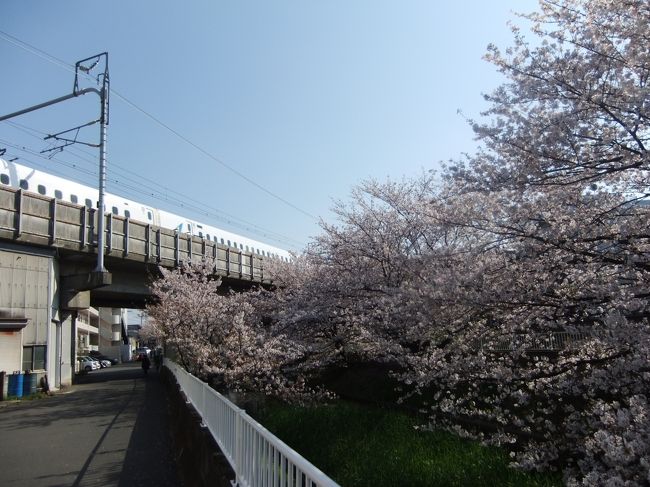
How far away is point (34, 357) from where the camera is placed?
856 inches

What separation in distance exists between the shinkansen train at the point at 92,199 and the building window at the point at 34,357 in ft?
22.4

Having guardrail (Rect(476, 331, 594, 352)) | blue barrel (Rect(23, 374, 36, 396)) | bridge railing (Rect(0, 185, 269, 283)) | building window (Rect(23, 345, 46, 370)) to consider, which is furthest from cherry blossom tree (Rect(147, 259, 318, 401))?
building window (Rect(23, 345, 46, 370))

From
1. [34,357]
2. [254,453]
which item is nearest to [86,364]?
[34,357]

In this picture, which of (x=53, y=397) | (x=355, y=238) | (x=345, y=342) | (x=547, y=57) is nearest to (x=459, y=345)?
(x=547, y=57)

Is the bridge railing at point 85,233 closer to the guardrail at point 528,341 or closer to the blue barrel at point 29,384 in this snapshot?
the blue barrel at point 29,384

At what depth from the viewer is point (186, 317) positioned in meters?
15.3

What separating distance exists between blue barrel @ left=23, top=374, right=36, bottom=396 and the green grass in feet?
46.3

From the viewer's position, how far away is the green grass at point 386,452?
606 cm

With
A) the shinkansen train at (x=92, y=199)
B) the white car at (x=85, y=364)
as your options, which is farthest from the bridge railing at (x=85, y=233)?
the white car at (x=85, y=364)

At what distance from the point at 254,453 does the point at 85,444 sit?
25.9 ft

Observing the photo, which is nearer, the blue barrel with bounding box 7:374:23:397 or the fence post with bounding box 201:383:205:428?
the fence post with bounding box 201:383:205:428

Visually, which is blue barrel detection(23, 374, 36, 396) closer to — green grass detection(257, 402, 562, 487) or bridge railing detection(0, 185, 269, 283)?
bridge railing detection(0, 185, 269, 283)

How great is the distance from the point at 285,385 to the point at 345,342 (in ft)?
7.06

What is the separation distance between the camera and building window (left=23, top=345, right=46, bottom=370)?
21391mm
